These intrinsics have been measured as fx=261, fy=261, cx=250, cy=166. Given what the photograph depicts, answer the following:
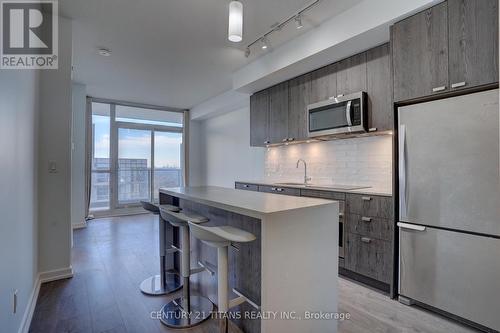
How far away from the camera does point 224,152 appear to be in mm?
6629

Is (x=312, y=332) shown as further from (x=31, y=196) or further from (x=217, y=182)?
(x=217, y=182)

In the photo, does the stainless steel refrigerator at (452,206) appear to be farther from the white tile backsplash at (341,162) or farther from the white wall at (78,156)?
the white wall at (78,156)

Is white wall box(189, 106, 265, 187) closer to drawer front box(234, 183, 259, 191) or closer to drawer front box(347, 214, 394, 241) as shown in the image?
drawer front box(234, 183, 259, 191)

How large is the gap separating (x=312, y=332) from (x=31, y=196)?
2640 millimetres

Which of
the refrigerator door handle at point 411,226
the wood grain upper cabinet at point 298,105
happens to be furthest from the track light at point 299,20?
the refrigerator door handle at point 411,226

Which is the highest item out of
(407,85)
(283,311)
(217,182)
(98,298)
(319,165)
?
(407,85)

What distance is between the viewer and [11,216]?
1.64 metres

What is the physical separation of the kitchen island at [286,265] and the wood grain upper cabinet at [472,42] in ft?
4.51

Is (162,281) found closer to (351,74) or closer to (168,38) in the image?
(168,38)

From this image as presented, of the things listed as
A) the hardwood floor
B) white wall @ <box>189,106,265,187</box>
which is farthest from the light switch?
white wall @ <box>189,106,265,187</box>

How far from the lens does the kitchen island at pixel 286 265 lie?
1.54m

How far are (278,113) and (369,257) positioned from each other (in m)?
2.44

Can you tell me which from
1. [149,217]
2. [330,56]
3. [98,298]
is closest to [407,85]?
[330,56]

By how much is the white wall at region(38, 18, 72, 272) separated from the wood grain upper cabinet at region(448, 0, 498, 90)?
3.68 m
